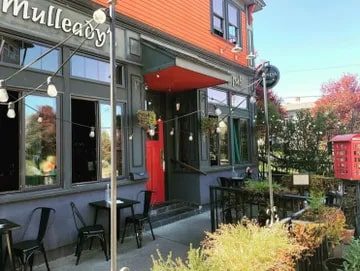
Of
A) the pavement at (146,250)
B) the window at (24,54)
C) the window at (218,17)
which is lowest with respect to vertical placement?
the pavement at (146,250)

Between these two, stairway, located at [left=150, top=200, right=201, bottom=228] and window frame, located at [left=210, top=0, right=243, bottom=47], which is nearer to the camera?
stairway, located at [left=150, top=200, right=201, bottom=228]

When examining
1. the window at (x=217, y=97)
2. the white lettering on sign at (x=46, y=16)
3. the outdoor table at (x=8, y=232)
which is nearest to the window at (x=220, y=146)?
the window at (x=217, y=97)

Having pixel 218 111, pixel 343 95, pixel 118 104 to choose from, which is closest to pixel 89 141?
pixel 118 104

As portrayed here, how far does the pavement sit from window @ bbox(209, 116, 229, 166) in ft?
8.34

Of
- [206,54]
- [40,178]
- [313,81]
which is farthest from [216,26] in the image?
[313,81]

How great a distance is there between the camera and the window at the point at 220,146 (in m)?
10.2

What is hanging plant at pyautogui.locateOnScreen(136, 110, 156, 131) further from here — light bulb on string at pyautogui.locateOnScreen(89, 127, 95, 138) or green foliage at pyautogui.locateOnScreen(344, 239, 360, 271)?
green foliage at pyautogui.locateOnScreen(344, 239, 360, 271)

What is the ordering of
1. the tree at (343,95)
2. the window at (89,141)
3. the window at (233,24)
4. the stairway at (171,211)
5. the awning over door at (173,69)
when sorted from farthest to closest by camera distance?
the tree at (343,95), the window at (233,24), the stairway at (171,211), the awning over door at (173,69), the window at (89,141)

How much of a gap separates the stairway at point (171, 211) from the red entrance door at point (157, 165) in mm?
386

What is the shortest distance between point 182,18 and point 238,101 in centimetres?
361

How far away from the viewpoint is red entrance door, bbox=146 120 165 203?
29.6 ft

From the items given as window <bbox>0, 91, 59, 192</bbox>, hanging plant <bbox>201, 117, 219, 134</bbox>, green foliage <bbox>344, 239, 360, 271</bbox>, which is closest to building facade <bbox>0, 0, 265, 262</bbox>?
window <bbox>0, 91, 59, 192</bbox>

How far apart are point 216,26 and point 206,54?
1360 millimetres

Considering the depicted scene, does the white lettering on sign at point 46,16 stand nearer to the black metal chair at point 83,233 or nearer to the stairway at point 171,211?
the black metal chair at point 83,233
